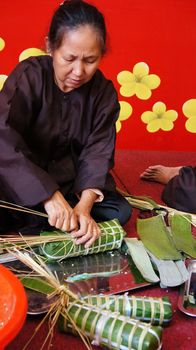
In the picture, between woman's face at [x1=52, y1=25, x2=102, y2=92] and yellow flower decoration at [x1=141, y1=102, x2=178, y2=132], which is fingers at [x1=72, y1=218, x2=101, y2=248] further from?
yellow flower decoration at [x1=141, y1=102, x2=178, y2=132]

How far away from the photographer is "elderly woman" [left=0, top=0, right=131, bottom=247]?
4.78 feet

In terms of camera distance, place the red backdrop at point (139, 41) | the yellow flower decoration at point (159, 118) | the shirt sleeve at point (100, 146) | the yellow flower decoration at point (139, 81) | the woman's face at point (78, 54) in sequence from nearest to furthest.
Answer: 1. the woman's face at point (78, 54)
2. the shirt sleeve at point (100, 146)
3. the red backdrop at point (139, 41)
4. the yellow flower decoration at point (139, 81)
5. the yellow flower decoration at point (159, 118)

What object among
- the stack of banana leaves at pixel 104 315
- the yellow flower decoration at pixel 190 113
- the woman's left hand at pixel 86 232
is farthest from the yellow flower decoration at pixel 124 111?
the stack of banana leaves at pixel 104 315

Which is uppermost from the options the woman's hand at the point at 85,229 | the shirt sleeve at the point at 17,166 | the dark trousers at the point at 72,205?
the shirt sleeve at the point at 17,166

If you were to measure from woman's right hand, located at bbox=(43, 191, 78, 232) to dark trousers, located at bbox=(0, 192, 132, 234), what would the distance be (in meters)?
0.17

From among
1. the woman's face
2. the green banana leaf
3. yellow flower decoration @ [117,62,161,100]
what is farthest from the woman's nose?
yellow flower decoration @ [117,62,161,100]

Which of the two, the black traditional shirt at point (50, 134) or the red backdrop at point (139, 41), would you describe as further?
the red backdrop at point (139, 41)

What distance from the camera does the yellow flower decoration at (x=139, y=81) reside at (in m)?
2.56

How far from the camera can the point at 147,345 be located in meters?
1.09

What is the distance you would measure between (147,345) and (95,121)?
91 cm

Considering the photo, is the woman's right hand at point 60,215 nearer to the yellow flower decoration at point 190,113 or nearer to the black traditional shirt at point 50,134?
the black traditional shirt at point 50,134

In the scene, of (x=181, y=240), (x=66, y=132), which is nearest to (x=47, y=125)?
(x=66, y=132)

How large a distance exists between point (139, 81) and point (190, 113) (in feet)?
1.23

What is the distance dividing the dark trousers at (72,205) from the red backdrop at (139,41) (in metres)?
0.90
